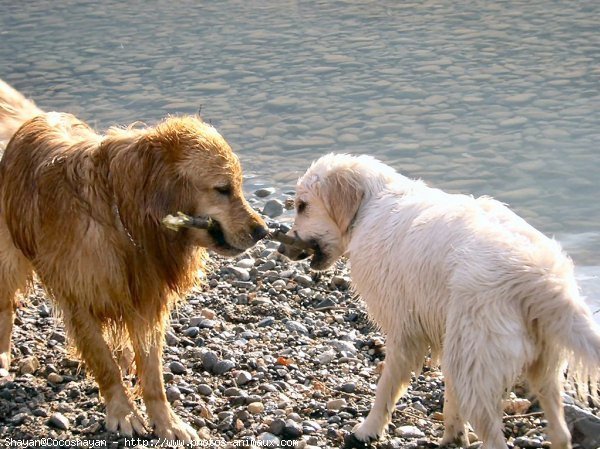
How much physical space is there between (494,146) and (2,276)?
5.32 metres

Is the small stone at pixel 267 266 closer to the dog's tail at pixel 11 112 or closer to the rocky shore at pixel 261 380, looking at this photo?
the rocky shore at pixel 261 380

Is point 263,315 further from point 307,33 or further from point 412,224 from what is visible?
point 307,33

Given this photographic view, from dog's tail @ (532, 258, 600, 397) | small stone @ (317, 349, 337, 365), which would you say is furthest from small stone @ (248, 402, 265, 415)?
dog's tail @ (532, 258, 600, 397)

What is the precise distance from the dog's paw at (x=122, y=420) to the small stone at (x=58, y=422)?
0.20m

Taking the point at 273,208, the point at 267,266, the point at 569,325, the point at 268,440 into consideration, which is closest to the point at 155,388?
the point at 268,440

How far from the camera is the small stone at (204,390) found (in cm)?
518

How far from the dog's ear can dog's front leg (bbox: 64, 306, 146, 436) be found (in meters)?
1.28

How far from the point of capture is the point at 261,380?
532cm

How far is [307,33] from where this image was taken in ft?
46.8

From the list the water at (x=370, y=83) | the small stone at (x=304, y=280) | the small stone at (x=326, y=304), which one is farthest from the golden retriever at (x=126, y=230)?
the water at (x=370, y=83)

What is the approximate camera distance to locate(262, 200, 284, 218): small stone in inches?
327

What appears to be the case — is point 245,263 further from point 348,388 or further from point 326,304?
point 348,388

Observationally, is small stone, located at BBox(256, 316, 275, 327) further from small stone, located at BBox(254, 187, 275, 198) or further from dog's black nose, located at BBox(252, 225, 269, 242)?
small stone, located at BBox(254, 187, 275, 198)

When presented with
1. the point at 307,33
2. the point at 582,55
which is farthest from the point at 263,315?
the point at 307,33
